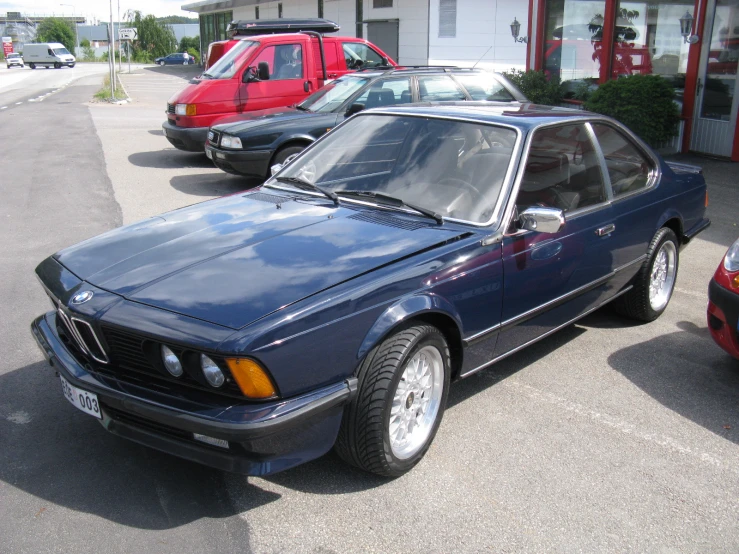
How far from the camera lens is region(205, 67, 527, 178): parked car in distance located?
9523 millimetres

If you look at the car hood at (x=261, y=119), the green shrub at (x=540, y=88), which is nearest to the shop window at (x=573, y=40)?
the green shrub at (x=540, y=88)

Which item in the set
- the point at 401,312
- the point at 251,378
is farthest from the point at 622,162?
the point at 251,378

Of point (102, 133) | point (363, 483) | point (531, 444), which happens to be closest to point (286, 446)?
point (363, 483)

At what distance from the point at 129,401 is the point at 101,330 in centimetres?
34

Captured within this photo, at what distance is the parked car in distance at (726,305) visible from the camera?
170 inches

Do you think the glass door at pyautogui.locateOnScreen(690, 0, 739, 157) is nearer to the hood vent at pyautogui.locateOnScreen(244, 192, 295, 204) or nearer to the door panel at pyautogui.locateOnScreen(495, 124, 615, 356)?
the door panel at pyautogui.locateOnScreen(495, 124, 615, 356)

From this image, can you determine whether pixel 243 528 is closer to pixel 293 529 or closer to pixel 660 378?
pixel 293 529

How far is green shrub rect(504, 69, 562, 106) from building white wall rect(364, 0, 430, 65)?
22.0ft

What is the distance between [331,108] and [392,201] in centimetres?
631

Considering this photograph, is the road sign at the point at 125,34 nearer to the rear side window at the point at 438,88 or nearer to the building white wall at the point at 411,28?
the building white wall at the point at 411,28

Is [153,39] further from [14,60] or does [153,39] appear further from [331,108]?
[331,108]

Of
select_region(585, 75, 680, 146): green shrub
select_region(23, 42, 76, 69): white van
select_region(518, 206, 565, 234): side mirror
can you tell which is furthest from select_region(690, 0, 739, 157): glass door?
select_region(23, 42, 76, 69): white van

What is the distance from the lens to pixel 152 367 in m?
2.99

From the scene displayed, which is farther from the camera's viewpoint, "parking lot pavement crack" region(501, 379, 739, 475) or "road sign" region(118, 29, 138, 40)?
"road sign" region(118, 29, 138, 40)
